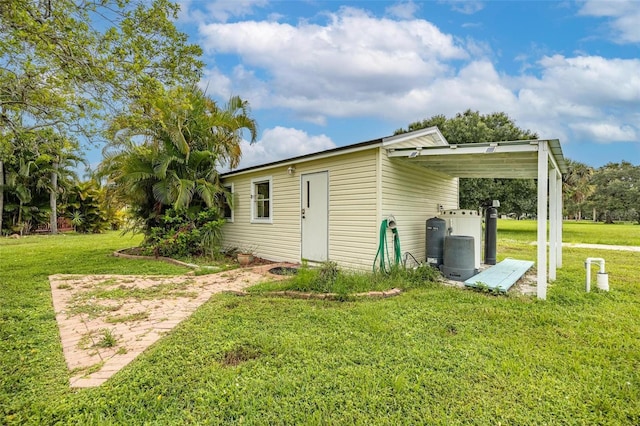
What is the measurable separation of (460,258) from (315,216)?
3017mm

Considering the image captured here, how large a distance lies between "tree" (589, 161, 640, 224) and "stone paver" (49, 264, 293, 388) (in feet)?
150

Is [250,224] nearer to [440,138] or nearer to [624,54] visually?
[440,138]

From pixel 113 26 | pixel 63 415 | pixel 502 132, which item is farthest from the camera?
pixel 502 132

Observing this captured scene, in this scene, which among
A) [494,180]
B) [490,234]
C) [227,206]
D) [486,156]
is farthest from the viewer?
[494,180]

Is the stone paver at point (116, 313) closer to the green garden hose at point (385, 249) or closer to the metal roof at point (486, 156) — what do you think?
the green garden hose at point (385, 249)

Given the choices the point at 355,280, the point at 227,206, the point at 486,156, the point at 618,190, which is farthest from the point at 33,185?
the point at 618,190

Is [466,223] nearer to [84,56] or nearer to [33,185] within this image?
[84,56]

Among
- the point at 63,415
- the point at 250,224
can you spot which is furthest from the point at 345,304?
the point at 250,224

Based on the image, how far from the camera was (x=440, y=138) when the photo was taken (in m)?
8.23

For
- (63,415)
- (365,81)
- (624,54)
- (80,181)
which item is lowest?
(63,415)

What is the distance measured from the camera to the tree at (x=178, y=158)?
25.3 feet

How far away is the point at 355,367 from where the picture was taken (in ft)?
8.33

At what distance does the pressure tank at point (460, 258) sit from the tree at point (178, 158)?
573 centimetres

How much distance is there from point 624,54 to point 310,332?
47.9 ft
